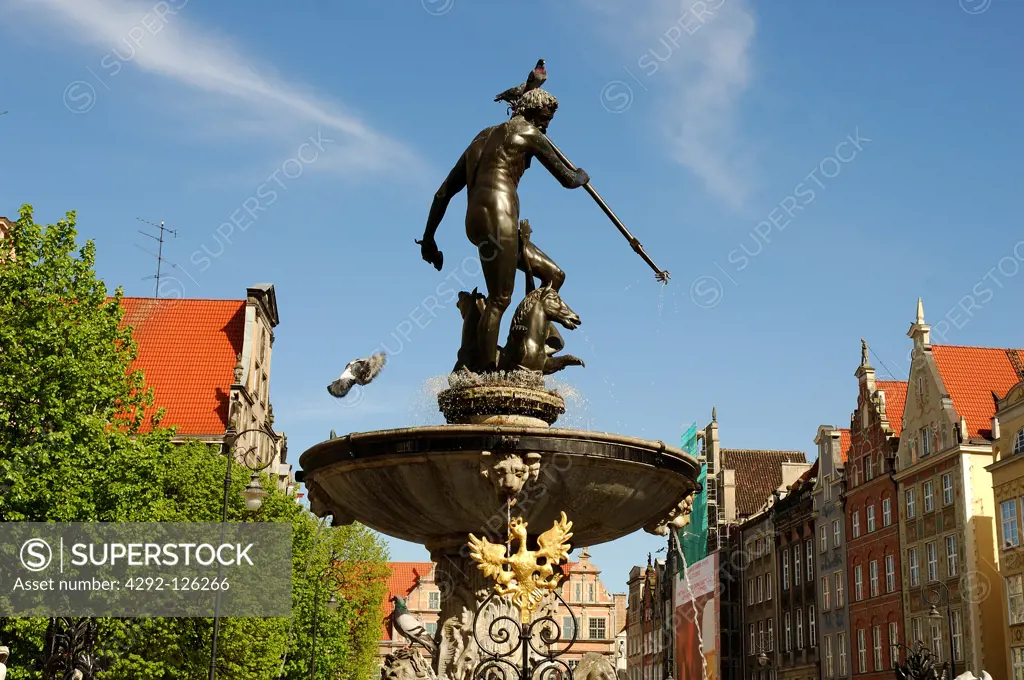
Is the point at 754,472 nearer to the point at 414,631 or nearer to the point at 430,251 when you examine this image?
the point at 430,251

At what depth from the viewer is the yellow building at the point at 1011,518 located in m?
37.6

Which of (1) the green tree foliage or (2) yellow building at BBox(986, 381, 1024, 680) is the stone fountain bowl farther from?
(2) yellow building at BBox(986, 381, 1024, 680)

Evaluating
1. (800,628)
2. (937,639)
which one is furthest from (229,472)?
(800,628)

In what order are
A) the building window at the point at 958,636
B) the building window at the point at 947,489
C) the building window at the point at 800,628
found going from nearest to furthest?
1. the building window at the point at 958,636
2. the building window at the point at 947,489
3. the building window at the point at 800,628

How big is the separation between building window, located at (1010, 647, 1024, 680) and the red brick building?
253 inches

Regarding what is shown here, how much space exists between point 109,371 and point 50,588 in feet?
14.1

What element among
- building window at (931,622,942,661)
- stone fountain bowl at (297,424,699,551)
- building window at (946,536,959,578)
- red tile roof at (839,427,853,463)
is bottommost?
stone fountain bowl at (297,424,699,551)

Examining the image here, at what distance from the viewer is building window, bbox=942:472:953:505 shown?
42344 mm

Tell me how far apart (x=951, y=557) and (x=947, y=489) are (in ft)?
8.06

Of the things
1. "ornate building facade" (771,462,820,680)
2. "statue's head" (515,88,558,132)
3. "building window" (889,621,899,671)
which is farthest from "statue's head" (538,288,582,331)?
"ornate building facade" (771,462,820,680)

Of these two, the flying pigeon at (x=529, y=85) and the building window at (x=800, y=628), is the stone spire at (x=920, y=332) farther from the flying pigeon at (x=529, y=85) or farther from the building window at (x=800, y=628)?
the flying pigeon at (x=529, y=85)

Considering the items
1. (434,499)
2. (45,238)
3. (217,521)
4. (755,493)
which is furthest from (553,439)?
(755,493)

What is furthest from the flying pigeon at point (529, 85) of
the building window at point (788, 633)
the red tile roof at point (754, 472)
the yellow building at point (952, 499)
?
the red tile roof at point (754, 472)

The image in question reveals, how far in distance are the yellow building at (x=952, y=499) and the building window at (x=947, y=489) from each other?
0.12 feet
